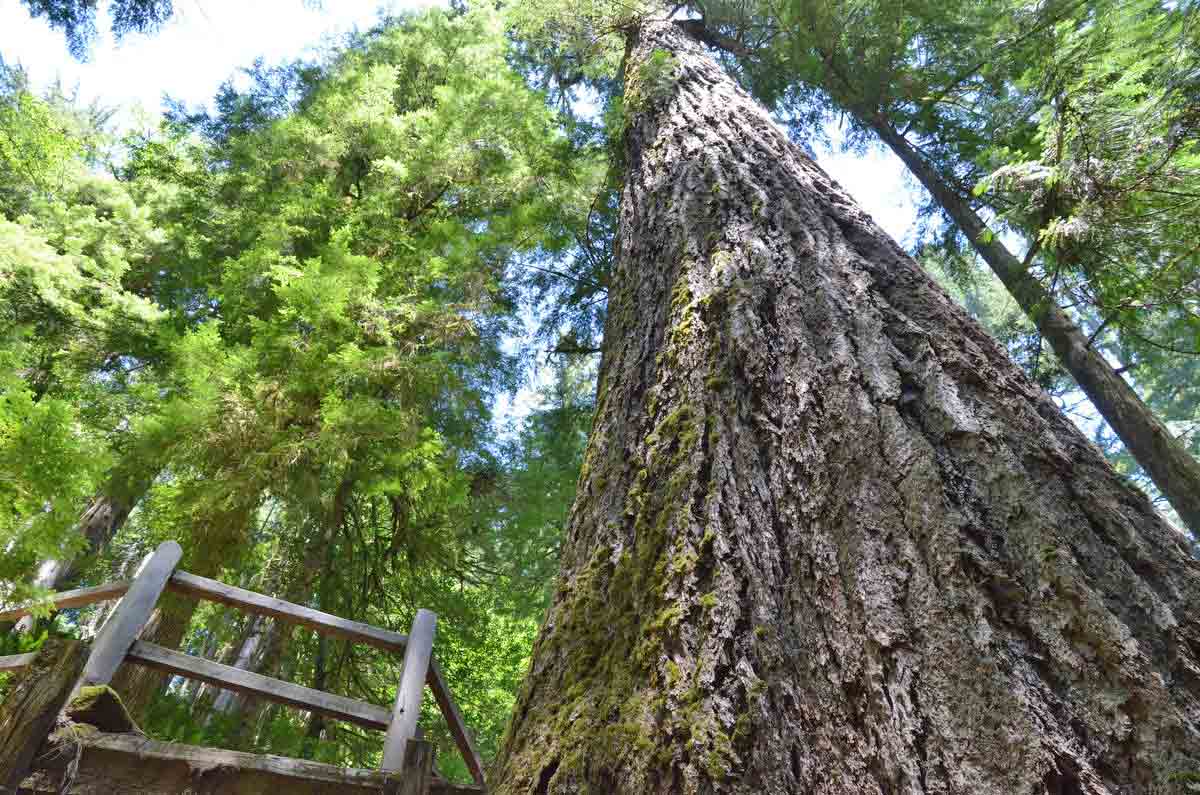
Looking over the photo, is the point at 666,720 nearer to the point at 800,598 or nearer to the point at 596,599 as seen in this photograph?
the point at 800,598

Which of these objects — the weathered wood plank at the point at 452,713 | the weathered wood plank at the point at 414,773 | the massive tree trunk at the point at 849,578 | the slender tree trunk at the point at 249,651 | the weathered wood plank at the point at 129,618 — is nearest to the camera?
the massive tree trunk at the point at 849,578

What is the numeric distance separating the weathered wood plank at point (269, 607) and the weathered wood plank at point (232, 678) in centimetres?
37

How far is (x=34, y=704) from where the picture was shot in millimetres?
1996

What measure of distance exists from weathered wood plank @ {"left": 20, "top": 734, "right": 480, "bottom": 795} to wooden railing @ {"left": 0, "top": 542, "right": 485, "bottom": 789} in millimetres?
394

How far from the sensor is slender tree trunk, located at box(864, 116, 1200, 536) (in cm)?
454

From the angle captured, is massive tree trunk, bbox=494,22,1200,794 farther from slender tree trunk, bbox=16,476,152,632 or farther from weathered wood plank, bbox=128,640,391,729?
slender tree trunk, bbox=16,476,152,632

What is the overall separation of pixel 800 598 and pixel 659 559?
35cm

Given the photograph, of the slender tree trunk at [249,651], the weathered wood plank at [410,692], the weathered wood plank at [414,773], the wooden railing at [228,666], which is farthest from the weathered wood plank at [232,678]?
the slender tree trunk at [249,651]

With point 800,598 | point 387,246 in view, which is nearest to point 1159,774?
point 800,598

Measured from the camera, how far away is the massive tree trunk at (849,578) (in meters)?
1.00

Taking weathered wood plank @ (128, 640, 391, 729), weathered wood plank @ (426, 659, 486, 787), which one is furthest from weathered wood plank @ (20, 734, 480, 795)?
weathered wood plank @ (426, 659, 486, 787)

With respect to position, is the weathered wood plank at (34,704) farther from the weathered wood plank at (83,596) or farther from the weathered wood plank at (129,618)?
the weathered wood plank at (83,596)

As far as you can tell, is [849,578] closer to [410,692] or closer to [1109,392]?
[410,692]

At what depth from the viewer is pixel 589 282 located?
22.7 feet
